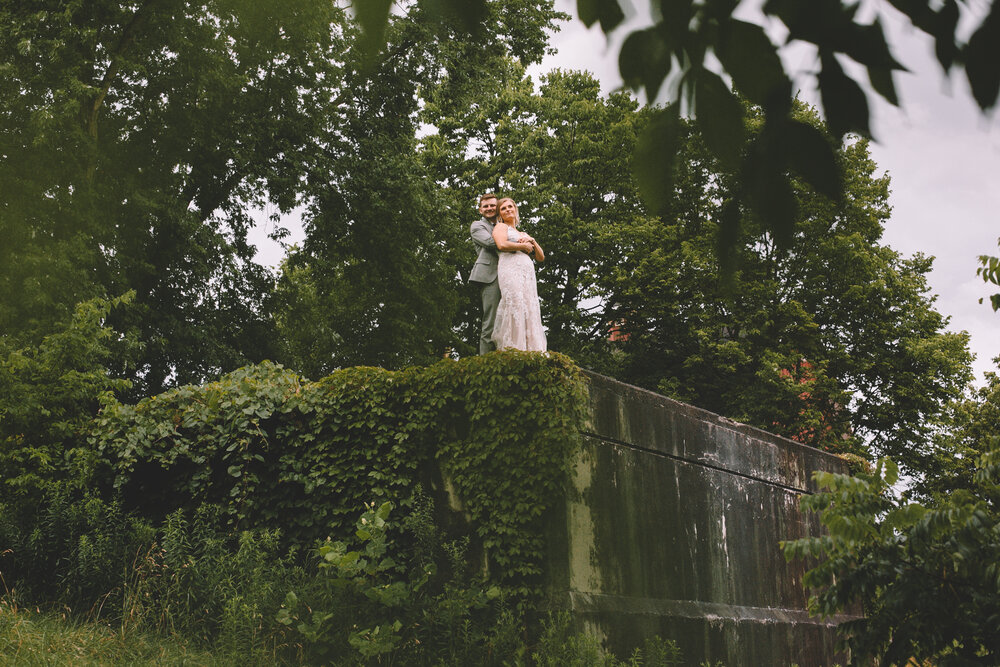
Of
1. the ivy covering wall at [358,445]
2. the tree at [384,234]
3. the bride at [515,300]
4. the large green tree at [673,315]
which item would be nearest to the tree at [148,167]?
the tree at [384,234]

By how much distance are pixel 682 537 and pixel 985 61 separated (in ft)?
22.6

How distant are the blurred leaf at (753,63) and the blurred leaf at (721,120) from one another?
0.02m

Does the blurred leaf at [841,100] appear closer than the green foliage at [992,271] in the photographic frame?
Yes

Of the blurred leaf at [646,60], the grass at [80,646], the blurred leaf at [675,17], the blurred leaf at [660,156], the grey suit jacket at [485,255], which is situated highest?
the grey suit jacket at [485,255]

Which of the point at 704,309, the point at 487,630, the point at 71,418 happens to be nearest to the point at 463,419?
the point at 487,630

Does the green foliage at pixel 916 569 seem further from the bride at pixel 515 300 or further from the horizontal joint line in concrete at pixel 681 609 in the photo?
the bride at pixel 515 300

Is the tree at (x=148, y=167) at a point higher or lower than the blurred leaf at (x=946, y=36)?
higher

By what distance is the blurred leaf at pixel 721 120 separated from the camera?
1350 millimetres

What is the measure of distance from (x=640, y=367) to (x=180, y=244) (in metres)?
10.8

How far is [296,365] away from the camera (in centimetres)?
1764

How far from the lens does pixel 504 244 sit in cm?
793

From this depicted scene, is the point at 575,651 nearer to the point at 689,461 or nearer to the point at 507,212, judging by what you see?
the point at 689,461

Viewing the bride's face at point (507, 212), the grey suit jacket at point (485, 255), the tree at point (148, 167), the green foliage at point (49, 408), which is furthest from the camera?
the tree at point (148, 167)

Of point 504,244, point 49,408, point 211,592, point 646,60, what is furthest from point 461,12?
point 49,408
